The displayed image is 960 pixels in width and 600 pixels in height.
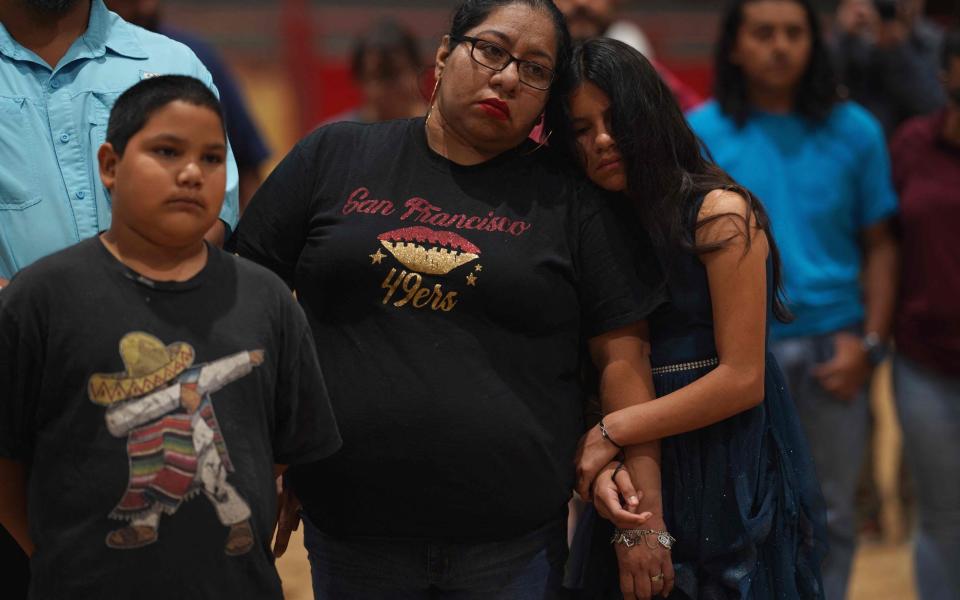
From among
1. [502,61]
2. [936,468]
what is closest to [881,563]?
[936,468]

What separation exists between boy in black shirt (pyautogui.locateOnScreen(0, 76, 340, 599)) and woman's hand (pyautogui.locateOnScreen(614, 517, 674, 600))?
0.72 meters

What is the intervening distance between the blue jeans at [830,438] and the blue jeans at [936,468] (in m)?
0.17

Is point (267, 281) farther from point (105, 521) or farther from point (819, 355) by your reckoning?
point (819, 355)

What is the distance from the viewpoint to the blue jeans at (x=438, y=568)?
2.23m

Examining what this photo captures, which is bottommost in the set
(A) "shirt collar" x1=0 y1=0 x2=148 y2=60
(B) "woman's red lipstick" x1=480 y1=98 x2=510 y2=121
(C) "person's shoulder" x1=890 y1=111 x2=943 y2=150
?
Result: (C) "person's shoulder" x1=890 y1=111 x2=943 y2=150

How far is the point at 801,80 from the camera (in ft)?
12.0

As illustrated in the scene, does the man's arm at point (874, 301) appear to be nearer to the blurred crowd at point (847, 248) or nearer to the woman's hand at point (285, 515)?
the blurred crowd at point (847, 248)

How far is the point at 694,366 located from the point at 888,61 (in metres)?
2.76

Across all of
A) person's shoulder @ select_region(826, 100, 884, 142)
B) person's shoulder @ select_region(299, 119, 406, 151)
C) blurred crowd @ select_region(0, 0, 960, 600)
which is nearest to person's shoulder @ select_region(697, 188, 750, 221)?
person's shoulder @ select_region(299, 119, 406, 151)

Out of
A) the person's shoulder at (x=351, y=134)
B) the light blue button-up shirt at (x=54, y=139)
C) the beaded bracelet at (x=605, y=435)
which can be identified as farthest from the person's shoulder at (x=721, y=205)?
the light blue button-up shirt at (x=54, y=139)

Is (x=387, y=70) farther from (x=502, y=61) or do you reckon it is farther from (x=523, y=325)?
(x=523, y=325)

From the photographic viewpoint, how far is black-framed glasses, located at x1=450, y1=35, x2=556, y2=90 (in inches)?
87.3

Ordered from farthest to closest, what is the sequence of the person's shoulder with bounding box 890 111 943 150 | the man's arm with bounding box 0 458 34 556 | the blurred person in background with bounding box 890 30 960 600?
the person's shoulder with bounding box 890 111 943 150 → the blurred person in background with bounding box 890 30 960 600 → the man's arm with bounding box 0 458 34 556

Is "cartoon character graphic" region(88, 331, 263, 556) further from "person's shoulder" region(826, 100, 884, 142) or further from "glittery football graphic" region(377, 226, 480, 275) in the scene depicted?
"person's shoulder" region(826, 100, 884, 142)
